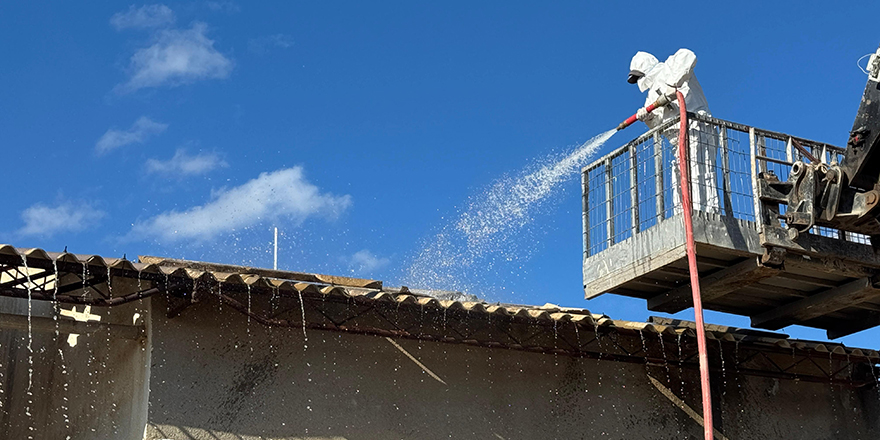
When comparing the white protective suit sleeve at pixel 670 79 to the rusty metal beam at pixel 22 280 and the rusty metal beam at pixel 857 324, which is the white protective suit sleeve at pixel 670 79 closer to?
the rusty metal beam at pixel 857 324

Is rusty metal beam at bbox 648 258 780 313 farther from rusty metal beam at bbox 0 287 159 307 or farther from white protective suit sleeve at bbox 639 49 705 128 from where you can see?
rusty metal beam at bbox 0 287 159 307

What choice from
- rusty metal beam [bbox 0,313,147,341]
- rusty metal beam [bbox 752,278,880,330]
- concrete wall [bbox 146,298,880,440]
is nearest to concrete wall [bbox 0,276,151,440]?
rusty metal beam [bbox 0,313,147,341]

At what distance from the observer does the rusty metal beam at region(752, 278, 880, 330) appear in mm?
13508

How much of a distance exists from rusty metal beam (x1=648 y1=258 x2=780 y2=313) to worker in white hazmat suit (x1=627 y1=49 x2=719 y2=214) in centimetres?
91

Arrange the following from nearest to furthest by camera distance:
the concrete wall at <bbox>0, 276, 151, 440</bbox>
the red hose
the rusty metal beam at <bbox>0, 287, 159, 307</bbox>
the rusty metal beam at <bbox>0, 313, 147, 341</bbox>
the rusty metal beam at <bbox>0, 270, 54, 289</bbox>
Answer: the rusty metal beam at <bbox>0, 270, 54, 289</bbox>
the rusty metal beam at <bbox>0, 287, 159, 307</bbox>
the red hose
the rusty metal beam at <bbox>0, 313, 147, 341</bbox>
the concrete wall at <bbox>0, 276, 151, 440</bbox>

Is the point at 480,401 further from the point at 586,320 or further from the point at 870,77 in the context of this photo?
the point at 870,77

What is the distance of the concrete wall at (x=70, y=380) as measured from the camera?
1213 cm

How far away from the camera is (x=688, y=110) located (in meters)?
13.5

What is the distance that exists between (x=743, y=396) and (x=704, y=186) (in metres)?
3.72

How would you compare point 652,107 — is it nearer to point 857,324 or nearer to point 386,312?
point 386,312

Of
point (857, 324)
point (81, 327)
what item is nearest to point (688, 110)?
point (857, 324)

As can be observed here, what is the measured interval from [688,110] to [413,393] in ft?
16.6

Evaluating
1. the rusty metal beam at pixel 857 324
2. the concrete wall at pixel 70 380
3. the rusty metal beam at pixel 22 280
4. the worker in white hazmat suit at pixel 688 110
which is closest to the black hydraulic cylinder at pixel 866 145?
the worker in white hazmat suit at pixel 688 110

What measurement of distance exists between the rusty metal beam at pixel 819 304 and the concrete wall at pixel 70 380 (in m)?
8.71
